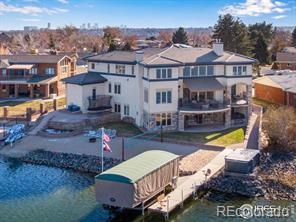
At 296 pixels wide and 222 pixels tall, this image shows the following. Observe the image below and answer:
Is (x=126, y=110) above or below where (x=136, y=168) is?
above

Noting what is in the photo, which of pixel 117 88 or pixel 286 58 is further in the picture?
pixel 286 58

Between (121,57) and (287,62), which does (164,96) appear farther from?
(287,62)

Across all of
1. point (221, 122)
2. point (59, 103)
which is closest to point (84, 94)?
point (59, 103)

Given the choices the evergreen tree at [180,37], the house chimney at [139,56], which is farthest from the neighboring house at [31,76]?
the evergreen tree at [180,37]

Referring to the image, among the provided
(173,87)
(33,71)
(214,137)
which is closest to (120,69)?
(173,87)

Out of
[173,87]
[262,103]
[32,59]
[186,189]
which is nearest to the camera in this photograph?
[186,189]

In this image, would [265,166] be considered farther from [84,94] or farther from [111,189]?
[84,94]
